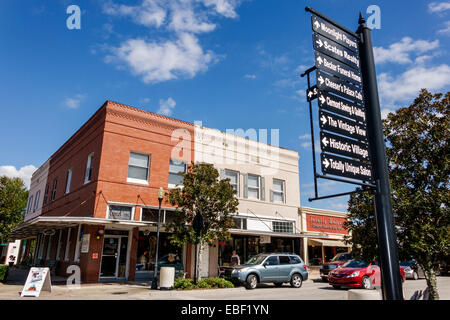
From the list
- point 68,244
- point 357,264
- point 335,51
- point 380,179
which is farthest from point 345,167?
point 68,244

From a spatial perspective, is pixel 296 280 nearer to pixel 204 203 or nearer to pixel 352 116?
pixel 204 203

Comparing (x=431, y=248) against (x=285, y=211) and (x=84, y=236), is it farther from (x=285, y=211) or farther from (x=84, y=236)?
(x=285, y=211)

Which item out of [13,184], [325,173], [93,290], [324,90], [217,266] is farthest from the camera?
[13,184]

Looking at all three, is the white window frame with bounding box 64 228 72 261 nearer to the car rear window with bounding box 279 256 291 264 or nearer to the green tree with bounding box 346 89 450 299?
the car rear window with bounding box 279 256 291 264

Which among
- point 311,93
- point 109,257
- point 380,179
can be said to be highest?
point 311,93

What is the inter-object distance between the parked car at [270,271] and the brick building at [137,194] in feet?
11.1

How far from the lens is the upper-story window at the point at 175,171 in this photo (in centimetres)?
2062

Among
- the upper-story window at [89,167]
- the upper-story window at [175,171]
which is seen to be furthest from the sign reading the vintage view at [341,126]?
the upper-story window at [89,167]

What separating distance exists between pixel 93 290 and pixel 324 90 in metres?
13.3

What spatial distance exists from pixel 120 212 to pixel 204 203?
488cm

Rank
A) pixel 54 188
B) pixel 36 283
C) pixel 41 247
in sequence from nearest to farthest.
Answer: pixel 36 283, pixel 54 188, pixel 41 247

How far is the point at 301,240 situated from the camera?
1022 inches

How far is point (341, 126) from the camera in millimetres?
5629

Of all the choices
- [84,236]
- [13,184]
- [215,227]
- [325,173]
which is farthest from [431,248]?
[13,184]
